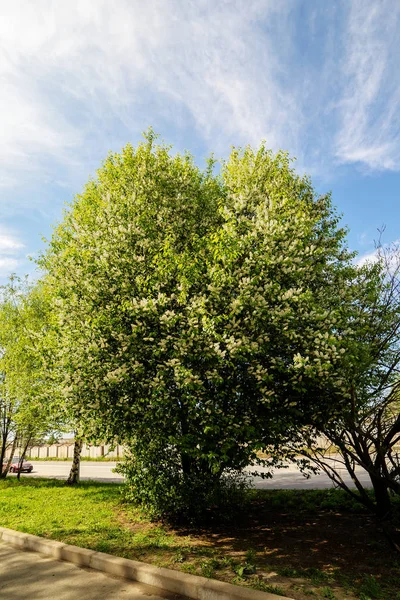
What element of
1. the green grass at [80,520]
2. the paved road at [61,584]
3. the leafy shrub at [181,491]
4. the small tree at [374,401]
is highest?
the small tree at [374,401]

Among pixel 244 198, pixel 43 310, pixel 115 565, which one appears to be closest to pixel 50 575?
pixel 115 565

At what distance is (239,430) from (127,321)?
125 inches

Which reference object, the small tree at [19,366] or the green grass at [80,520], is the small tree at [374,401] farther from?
the small tree at [19,366]

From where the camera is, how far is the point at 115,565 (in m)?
6.70

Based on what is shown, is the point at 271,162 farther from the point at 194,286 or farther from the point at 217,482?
the point at 217,482

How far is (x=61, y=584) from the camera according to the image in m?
6.23

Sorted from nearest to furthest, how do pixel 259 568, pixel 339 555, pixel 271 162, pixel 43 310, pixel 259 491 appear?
pixel 259 568, pixel 339 555, pixel 259 491, pixel 271 162, pixel 43 310

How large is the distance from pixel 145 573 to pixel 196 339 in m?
3.83

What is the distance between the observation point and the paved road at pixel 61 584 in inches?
227

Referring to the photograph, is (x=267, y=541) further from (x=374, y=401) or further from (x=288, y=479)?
(x=288, y=479)

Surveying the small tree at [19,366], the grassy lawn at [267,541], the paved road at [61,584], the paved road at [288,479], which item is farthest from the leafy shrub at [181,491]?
the small tree at [19,366]

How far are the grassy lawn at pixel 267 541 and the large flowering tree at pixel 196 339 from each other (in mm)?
1266

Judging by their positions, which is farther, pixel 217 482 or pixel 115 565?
pixel 217 482

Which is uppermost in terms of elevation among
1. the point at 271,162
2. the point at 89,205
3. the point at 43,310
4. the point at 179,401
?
the point at 271,162
